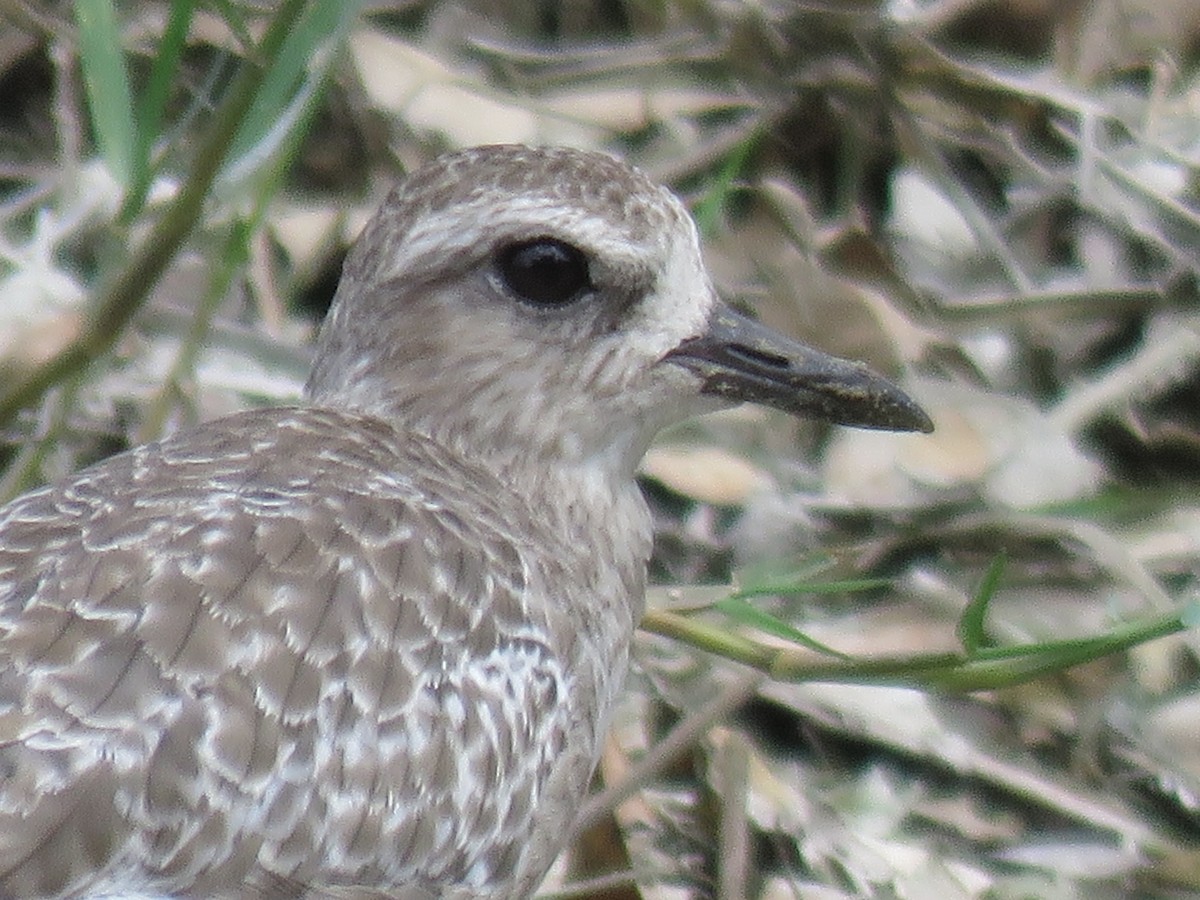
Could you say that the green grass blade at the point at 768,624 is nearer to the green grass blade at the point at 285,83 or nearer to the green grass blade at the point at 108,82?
the green grass blade at the point at 285,83

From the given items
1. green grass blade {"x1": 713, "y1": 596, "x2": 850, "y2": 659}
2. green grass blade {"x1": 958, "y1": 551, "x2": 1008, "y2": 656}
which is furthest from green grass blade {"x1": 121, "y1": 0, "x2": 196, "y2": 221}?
green grass blade {"x1": 958, "y1": 551, "x2": 1008, "y2": 656}

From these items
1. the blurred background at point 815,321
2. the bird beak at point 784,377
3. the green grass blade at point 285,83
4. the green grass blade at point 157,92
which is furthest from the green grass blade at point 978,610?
the green grass blade at point 157,92

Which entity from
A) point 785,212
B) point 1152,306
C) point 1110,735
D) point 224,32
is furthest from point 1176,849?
point 224,32

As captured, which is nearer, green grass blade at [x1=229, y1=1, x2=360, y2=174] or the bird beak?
green grass blade at [x1=229, y1=1, x2=360, y2=174]

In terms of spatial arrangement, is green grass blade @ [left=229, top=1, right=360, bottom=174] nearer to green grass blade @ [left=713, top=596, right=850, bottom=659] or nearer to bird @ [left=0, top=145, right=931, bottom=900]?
bird @ [left=0, top=145, right=931, bottom=900]

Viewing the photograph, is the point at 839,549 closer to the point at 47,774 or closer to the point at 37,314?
the point at 37,314

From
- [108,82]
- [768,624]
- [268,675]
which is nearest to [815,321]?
[768,624]
